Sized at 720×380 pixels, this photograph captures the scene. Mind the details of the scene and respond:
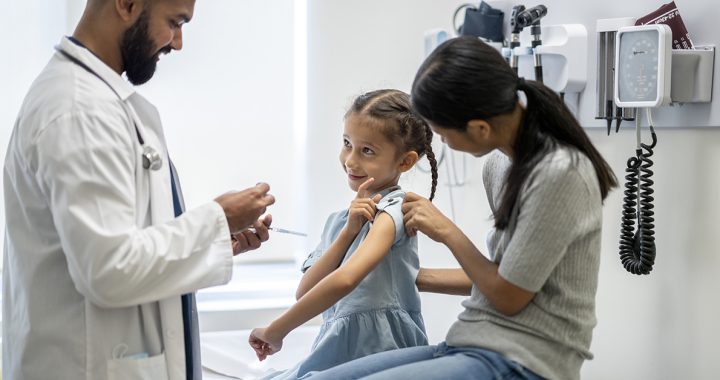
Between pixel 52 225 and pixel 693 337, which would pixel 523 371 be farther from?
pixel 52 225

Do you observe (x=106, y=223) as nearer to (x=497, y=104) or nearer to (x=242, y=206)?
(x=242, y=206)

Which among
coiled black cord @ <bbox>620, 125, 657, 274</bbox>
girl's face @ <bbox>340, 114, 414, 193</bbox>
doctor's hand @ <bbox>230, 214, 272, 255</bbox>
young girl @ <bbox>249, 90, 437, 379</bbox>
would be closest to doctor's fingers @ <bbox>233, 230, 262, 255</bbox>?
doctor's hand @ <bbox>230, 214, 272, 255</bbox>

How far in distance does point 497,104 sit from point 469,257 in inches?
10.3

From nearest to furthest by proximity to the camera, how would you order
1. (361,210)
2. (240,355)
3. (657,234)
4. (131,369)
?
1. (131,369)
2. (361,210)
3. (657,234)
4. (240,355)

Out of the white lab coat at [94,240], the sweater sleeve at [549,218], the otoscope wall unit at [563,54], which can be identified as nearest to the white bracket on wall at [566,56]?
the otoscope wall unit at [563,54]

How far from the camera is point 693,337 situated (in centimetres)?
175

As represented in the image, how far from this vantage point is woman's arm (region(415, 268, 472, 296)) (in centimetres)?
164

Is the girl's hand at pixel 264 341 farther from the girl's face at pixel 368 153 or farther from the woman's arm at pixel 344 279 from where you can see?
the girl's face at pixel 368 153

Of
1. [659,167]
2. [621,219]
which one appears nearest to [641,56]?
[659,167]

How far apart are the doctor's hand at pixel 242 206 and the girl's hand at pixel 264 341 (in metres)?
0.24

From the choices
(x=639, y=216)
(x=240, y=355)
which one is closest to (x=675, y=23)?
(x=639, y=216)

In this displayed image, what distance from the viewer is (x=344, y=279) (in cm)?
145

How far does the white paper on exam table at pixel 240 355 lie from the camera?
2396 millimetres

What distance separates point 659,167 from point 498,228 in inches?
24.6
